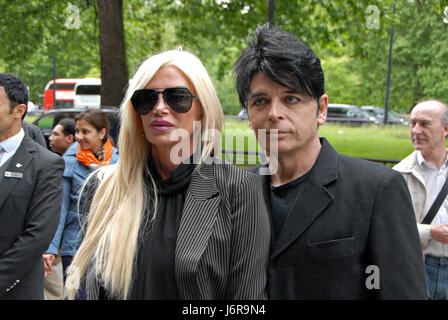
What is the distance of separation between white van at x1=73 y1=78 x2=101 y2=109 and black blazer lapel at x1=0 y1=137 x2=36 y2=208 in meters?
32.4

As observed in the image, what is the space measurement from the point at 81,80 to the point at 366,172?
3428 cm

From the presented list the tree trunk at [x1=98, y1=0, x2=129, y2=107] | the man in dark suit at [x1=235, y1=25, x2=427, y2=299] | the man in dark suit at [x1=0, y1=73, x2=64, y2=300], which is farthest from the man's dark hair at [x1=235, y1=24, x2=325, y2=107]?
the tree trunk at [x1=98, y1=0, x2=129, y2=107]

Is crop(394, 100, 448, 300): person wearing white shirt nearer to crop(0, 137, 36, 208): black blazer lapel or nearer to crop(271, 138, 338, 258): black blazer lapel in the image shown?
crop(271, 138, 338, 258): black blazer lapel

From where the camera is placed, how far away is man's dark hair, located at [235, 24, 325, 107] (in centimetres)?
192

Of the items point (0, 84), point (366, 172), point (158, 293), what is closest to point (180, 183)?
point (158, 293)

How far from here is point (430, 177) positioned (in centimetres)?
346

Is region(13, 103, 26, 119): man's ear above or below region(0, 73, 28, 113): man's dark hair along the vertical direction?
below

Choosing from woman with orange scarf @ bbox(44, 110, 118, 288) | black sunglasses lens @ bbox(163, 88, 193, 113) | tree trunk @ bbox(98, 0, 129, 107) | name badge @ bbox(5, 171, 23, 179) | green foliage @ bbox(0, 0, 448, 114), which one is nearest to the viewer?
black sunglasses lens @ bbox(163, 88, 193, 113)

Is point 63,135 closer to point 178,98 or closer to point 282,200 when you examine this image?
point 178,98

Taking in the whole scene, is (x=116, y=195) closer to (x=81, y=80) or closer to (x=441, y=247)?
(x=441, y=247)

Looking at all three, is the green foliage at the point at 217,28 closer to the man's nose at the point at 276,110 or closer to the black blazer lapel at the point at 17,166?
the black blazer lapel at the point at 17,166

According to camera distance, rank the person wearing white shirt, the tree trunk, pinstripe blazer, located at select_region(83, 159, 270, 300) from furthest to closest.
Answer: the tree trunk
the person wearing white shirt
pinstripe blazer, located at select_region(83, 159, 270, 300)

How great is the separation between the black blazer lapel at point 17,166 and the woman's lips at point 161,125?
148cm

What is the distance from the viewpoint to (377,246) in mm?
1720
